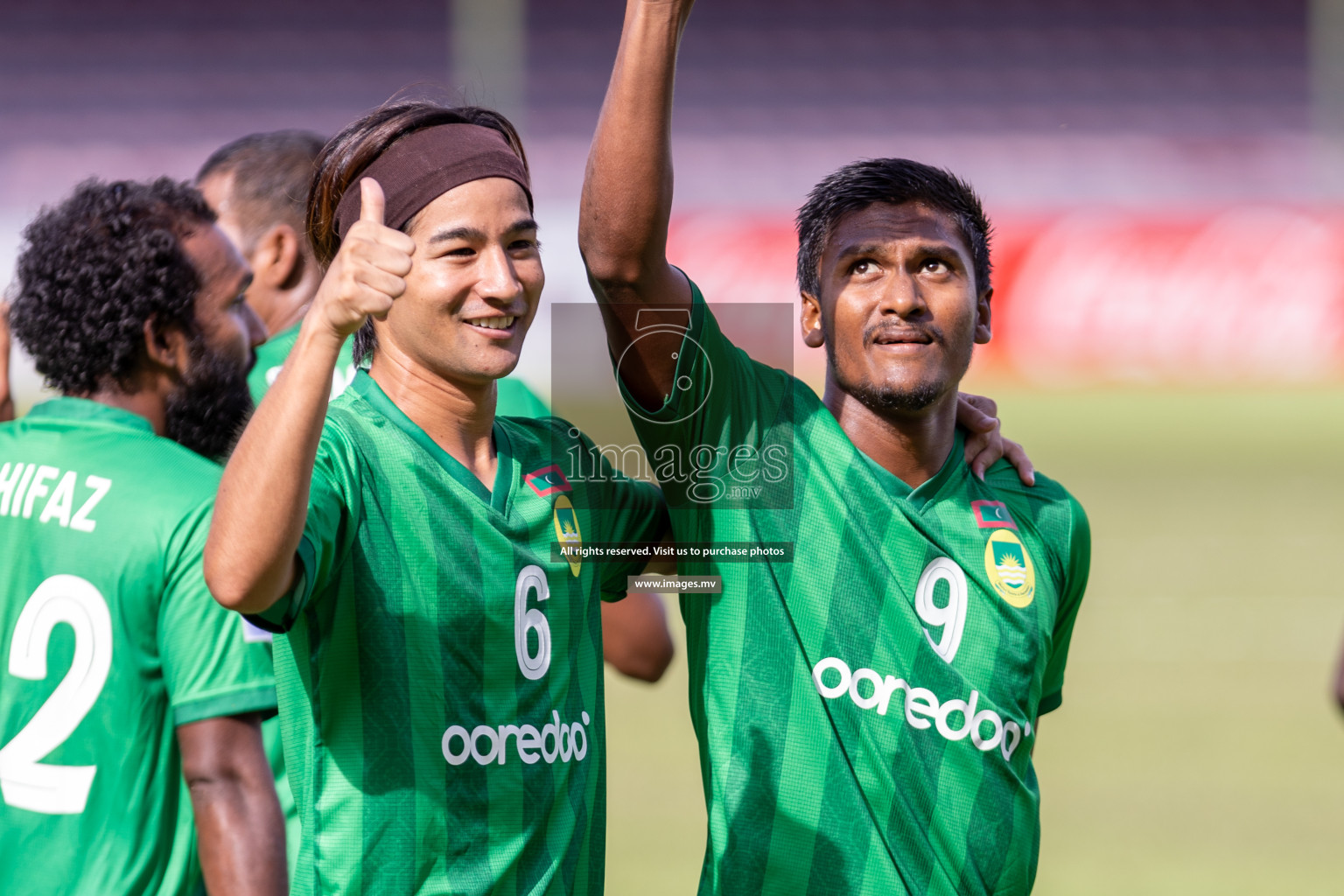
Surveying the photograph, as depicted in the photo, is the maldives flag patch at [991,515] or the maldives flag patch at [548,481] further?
the maldives flag patch at [991,515]

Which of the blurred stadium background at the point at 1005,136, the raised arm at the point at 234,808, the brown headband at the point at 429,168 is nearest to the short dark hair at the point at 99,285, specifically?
the brown headband at the point at 429,168

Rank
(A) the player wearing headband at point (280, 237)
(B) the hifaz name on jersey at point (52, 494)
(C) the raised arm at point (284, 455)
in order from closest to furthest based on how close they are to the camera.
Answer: (C) the raised arm at point (284, 455)
(B) the hifaz name on jersey at point (52, 494)
(A) the player wearing headband at point (280, 237)

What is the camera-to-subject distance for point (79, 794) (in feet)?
8.06

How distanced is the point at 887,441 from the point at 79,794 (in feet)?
5.20

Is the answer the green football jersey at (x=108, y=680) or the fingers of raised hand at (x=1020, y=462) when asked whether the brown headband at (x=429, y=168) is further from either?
the fingers of raised hand at (x=1020, y=462)

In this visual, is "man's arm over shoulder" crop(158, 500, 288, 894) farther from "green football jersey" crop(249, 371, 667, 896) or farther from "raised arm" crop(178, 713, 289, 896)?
"green football jersey" crop(249, 371, 667, 896)

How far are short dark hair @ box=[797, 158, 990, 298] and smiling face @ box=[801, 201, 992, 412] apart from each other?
0.07 ft

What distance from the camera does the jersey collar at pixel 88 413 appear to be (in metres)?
2.65

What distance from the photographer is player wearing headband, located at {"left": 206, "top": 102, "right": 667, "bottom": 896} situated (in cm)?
201

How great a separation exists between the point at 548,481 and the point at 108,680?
2.86ft

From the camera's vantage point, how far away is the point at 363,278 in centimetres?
178

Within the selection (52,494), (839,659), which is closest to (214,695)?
(52,494)

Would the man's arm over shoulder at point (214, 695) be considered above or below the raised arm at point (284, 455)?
below

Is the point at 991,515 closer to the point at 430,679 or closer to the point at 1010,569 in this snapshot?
the point at 1010,569
